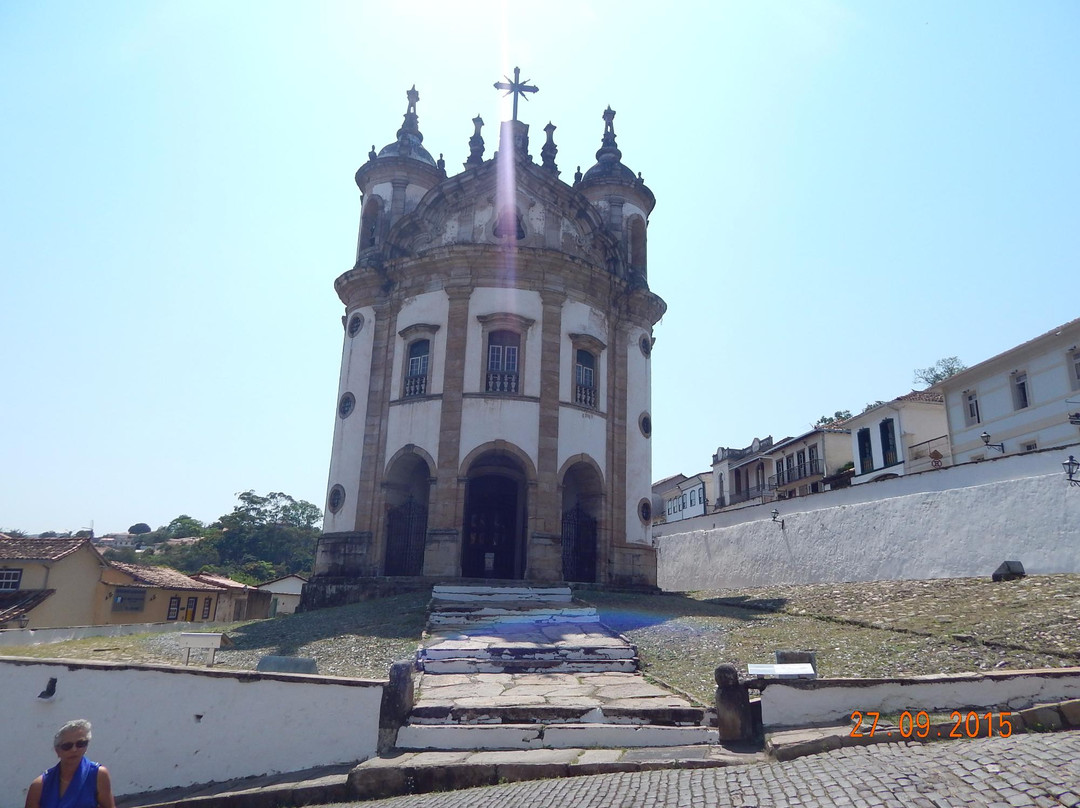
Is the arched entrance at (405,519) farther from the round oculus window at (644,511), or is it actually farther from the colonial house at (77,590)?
the colonial house at (77,590)

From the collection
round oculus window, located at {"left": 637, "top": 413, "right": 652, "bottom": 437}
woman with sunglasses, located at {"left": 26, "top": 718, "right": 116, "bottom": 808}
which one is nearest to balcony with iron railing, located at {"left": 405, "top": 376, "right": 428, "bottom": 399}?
round oculus window, located at {"left": 637, "top": 413, "right": 652, "bottom": 437}

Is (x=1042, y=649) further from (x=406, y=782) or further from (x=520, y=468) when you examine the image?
(x=520, y=468)

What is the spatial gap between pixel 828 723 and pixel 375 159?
20482 millimetres

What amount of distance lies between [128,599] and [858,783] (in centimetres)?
3549

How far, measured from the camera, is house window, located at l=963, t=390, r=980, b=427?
94.9 feet

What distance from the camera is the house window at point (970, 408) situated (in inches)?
1139

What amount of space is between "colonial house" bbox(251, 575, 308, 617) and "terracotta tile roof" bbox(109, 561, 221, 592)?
570 cm

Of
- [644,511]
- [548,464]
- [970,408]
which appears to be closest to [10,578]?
[548,464]

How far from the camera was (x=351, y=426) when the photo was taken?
20.2m

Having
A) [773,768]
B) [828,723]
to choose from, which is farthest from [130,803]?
[828,723]

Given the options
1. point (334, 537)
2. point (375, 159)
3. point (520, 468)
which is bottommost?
point (334, 537)

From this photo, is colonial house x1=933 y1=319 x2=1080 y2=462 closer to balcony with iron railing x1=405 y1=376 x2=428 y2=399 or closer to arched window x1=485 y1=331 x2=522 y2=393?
arched window x1=485 y1=331 x2=522 y2=393

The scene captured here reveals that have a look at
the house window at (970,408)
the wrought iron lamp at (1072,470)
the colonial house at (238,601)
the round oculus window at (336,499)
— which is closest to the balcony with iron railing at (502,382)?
the round oculus window at (336,499)

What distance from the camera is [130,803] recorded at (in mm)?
7699
